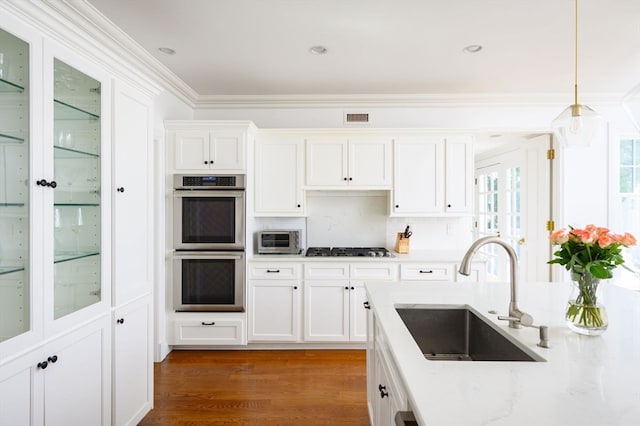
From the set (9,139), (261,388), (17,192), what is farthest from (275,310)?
(9,139)

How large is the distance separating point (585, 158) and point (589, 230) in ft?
9.66

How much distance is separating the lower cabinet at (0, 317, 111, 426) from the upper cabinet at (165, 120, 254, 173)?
171cm

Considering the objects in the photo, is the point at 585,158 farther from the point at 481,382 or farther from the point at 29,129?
the point at 29,129

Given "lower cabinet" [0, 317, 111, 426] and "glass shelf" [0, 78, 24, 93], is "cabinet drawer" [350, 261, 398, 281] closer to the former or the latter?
"lower cabinet" [0, 317, 111, 426]

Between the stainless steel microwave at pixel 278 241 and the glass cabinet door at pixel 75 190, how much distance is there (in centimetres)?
177

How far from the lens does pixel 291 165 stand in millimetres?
3398

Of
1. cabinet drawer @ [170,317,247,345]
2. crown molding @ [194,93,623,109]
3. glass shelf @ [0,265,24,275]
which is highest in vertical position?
crown molding @ [194,93,623,109]

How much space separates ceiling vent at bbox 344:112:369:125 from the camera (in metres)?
3.73

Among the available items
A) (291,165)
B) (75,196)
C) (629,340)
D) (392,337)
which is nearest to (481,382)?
(392,337)

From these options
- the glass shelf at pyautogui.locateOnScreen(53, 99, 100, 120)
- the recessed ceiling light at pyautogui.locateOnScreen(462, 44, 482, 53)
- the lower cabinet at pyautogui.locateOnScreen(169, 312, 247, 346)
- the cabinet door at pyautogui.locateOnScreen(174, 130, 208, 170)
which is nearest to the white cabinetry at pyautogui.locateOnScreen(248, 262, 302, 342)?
the lower cabinet at pyautogui.locateOnScreen(169, 312, 247, 346)

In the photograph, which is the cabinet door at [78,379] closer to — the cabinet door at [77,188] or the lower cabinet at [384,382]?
the cabinet door at [77,188]

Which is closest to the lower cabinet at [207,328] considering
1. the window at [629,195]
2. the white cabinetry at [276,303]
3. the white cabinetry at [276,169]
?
the white cabinetry at [276,303]

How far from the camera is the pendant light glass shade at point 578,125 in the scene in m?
1.53

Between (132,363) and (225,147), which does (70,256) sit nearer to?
(132,363)
